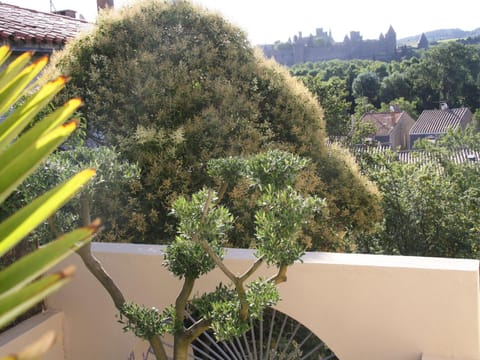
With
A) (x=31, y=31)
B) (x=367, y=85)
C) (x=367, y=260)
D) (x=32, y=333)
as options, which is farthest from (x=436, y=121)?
(x=32, y=333)

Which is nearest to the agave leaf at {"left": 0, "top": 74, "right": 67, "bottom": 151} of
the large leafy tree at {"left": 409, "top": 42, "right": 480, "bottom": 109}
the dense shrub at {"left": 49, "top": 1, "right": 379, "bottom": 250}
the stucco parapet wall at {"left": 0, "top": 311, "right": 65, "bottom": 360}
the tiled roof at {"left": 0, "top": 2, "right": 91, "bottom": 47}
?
the stucco parapet wall at {"left": 0, "top": 311, "right": 65, "bottom": 360}

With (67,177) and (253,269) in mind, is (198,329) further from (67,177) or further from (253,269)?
(67,177)

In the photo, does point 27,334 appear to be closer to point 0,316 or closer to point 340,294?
point 340,294

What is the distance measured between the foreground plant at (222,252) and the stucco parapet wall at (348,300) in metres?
0.57

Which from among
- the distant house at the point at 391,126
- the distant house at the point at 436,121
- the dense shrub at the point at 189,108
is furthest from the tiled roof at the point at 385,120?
the dense shrub at the point at 189,108

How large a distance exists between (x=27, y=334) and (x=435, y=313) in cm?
233

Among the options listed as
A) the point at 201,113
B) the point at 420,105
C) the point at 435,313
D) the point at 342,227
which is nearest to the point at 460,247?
the point at 342,227

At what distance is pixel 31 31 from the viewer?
675 cm

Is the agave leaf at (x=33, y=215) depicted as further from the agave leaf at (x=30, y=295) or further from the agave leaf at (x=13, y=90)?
the agave leaf at (x=13, y=90)

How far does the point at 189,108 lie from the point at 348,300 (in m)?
2.69

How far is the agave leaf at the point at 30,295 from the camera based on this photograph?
0.67 meters

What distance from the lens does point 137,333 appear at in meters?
2.54

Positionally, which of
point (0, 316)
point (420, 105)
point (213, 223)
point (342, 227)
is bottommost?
point (420, 105)

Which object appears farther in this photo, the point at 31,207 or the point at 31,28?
the point at 31,28
